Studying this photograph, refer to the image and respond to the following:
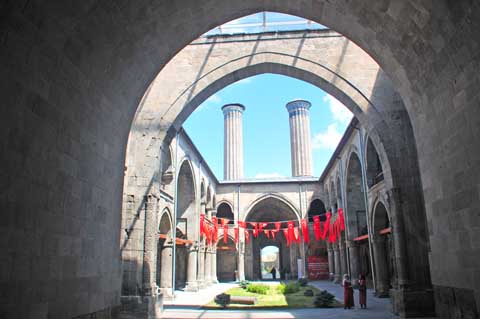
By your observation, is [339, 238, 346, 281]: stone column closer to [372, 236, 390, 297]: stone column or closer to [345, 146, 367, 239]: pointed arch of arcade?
[345, 146, 367, 239]: pointed arch of arcade

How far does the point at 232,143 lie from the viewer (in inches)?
1352

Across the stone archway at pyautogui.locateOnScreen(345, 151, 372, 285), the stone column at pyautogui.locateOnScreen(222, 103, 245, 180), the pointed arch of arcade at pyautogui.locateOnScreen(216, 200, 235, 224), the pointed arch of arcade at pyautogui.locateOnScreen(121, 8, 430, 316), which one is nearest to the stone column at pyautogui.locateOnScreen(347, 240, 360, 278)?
the stone archway at pyautogui.locateOnScreen(345, 151, 372, 285)

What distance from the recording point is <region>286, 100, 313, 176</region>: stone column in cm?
3312

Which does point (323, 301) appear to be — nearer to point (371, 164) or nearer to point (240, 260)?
point (371, 164)

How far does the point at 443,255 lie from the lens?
5.64 m

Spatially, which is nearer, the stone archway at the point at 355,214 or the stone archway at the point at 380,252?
the stone archway at the point at 380,252

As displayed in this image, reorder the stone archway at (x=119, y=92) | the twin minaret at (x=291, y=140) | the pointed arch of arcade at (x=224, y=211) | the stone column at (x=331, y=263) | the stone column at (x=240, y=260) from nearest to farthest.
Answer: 1. the stone archway at (x=119, y=92)
2. the stone column at (x=331, y=263)
3. the stone column at (x=240, y=260)
4. the pointed arch of arcade at (x=224, y=211)
5. the twin minaret at (x=291, y=140)

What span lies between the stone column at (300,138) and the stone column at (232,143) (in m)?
4.71

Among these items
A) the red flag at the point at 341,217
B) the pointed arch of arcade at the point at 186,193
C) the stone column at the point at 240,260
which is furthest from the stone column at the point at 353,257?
the stone column at the point at 240,260

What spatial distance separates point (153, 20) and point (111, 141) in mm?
1901

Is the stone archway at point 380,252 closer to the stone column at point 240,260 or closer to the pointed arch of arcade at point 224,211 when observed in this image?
the stone column at point 240,260

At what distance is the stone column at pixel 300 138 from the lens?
3312 centimetres

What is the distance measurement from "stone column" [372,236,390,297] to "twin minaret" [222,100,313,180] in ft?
60.6

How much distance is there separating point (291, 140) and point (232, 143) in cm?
539
